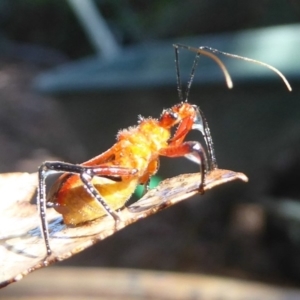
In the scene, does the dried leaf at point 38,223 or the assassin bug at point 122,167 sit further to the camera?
the assassin bug at point 122,167

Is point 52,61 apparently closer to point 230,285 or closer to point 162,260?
point 162,260

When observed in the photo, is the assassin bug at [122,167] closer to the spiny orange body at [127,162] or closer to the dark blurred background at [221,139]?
the spiny orange body at [127,162]

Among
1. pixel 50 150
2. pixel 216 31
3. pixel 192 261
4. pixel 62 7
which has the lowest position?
pixel 192 261

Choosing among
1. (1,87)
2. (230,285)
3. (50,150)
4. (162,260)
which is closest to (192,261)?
(162,260)

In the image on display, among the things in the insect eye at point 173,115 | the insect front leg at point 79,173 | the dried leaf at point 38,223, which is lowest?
the dried leaf at point 38,223

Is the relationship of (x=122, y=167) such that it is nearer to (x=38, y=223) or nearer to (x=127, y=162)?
(x=127, y=162)

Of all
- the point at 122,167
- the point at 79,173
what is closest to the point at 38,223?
the point at 79,173

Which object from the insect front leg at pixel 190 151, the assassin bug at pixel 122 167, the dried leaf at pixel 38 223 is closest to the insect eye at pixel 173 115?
the assassin bug at pixel 122 167
